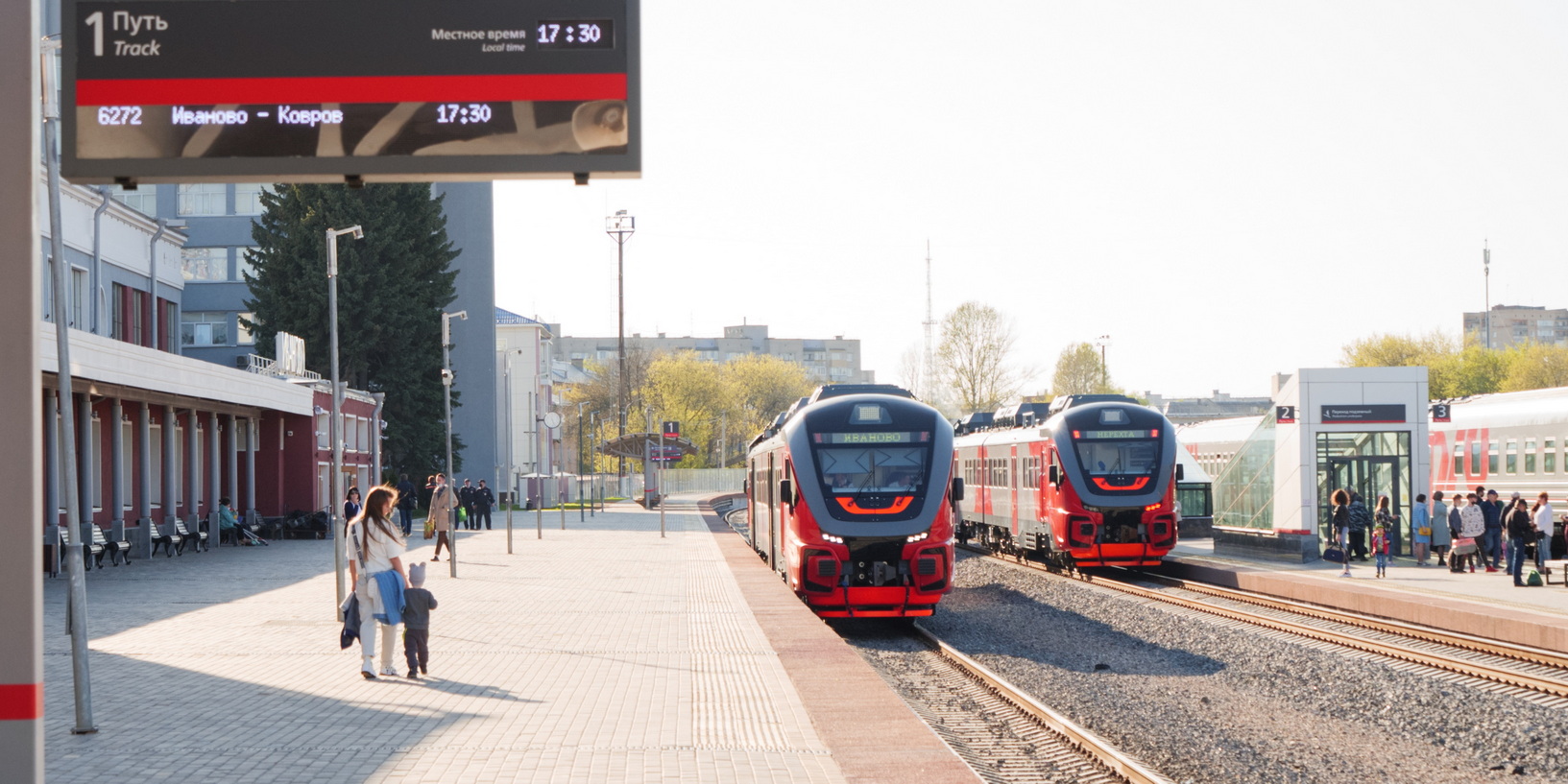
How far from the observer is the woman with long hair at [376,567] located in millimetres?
12883

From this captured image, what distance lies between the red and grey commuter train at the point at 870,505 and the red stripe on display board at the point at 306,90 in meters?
12.1

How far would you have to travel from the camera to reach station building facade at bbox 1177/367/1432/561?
91.8ft

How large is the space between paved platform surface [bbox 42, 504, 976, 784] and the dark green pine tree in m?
30.6

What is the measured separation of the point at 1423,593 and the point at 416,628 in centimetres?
1436

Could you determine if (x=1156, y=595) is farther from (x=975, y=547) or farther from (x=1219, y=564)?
(x=975, y=547)

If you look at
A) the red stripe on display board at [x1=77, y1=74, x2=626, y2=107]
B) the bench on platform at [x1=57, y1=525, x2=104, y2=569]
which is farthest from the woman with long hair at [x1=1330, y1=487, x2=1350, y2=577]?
the bench on platform at [x1=57, y1=525, x2=104, y2=569]

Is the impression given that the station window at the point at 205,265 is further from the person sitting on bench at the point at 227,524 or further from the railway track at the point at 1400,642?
the railway track at the point at 1400,642

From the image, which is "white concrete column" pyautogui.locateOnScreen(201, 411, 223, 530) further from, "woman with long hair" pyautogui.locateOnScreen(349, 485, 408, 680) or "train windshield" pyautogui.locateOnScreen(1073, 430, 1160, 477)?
"woman with long hair" pyautogui.locateOnScreen(349, 485, 408, 680)

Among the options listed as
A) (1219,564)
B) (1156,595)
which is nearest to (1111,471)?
(1219,564)

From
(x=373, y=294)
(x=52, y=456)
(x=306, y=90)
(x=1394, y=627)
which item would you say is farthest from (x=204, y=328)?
(x=306, y=90)

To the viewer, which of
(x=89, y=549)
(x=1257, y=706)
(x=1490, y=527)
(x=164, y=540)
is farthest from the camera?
(x=164, y=540)

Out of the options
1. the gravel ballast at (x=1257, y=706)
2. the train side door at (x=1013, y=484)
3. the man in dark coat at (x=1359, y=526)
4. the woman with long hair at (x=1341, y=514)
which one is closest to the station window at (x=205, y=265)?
the train side door at (x=1013, y=484)

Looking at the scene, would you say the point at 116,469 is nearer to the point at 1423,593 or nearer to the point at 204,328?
the point at 1423,593

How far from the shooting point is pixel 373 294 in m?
53.9
